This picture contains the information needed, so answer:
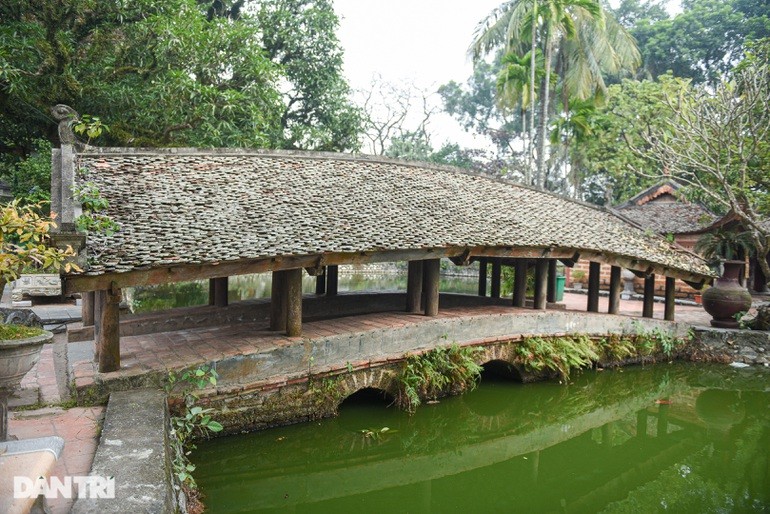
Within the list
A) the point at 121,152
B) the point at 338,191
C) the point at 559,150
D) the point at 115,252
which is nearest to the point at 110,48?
the point at 121,152

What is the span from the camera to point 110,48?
1171cm

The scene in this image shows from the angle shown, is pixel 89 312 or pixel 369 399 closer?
pixel 89 312

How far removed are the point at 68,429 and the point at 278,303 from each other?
132 inches

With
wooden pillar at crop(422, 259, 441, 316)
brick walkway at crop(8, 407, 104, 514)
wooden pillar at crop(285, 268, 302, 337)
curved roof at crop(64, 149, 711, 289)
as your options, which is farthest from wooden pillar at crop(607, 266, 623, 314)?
brick walkway at crop(8, 407, 104, 514)

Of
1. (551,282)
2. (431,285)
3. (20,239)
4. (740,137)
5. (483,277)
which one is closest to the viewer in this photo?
(20,239)

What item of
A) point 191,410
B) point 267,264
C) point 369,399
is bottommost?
point 369,399

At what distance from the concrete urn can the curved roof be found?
1377 millimetres

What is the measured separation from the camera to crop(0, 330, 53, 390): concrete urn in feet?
11.4

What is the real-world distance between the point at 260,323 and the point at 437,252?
3072mm

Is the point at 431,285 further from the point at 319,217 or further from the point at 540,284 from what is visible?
the point at 540,284

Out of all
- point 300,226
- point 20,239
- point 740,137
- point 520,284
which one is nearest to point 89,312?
point 300,226

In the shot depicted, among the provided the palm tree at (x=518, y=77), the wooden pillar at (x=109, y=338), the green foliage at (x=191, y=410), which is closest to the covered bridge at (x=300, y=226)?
the wooden pillar at (x=109, y=338)

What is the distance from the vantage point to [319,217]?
7.43 m

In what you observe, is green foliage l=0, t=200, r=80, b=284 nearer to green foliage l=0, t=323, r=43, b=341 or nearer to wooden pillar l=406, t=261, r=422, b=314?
green foliage l=0, t=323, r=43, b=341
